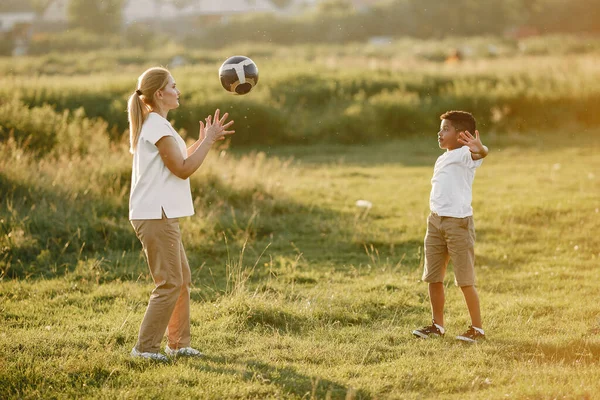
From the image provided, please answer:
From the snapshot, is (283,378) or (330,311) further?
(330,311)

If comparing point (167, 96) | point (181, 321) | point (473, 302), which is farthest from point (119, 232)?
point (473, 302)

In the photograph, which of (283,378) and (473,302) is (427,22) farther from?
(283,378)

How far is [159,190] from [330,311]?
2231mm

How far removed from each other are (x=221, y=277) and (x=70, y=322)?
6.92ft

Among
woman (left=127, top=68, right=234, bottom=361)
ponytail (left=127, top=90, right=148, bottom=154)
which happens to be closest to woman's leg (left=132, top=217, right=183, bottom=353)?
woman (left=127, top=68, right=234, bottom=361)

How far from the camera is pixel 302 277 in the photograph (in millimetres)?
7977

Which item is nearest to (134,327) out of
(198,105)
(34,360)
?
(34,360)

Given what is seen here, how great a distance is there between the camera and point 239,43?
188ft

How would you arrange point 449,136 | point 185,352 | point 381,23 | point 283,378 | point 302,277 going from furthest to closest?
1. point 381,23
2. point 302,277
3. point 449,136
4. point 185,352
5. point 283,378

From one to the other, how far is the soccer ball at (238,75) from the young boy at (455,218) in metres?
1.73

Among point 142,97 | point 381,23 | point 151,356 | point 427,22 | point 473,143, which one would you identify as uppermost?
point 381,23

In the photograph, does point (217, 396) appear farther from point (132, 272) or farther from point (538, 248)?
point (538, 248)

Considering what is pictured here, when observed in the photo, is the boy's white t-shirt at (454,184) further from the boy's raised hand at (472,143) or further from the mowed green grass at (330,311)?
the mowed green grass at (330,311)

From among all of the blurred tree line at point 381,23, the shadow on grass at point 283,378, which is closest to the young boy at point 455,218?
the shadow on grass at point 283,378
